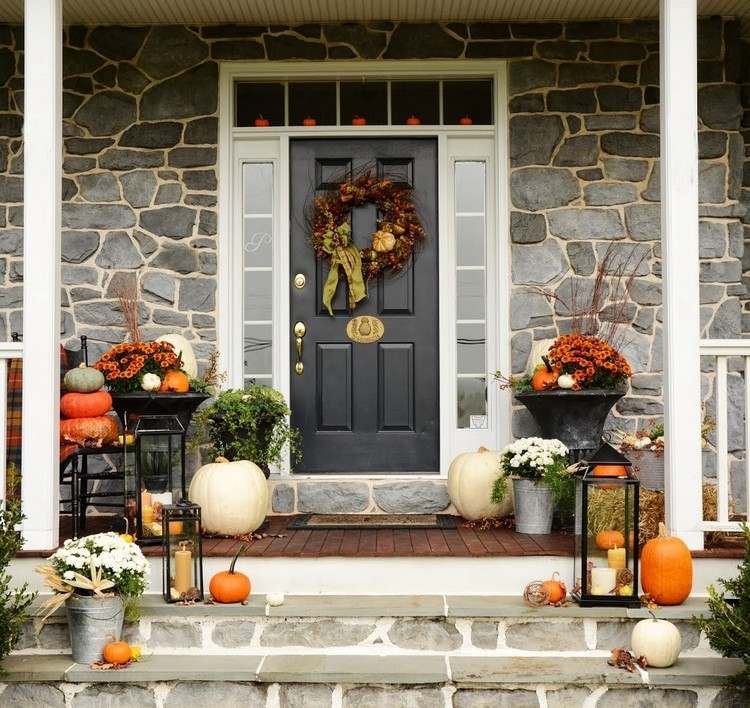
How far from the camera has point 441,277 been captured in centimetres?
575

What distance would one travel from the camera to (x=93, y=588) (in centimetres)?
369

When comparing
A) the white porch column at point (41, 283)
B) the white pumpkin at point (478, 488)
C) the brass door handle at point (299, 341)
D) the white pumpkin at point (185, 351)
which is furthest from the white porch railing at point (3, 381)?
the white pumpkin at point (478, 488)

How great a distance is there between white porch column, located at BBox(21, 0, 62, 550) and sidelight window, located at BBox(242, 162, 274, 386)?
170 centimetres

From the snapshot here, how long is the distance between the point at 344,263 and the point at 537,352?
3.95ft

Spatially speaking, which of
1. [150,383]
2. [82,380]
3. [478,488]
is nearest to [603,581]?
[478,488]

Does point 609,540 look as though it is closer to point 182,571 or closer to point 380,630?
point 380,630

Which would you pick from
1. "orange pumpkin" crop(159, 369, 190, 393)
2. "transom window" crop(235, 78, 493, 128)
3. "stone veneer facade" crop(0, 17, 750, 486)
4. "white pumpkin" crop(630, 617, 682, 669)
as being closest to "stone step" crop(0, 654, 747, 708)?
"white pumpkin" crop(630, 617, 682, 669)

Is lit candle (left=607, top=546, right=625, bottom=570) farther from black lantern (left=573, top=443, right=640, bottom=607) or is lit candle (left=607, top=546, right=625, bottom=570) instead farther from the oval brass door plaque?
the oval brass door plaque

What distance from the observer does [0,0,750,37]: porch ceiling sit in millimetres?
5461

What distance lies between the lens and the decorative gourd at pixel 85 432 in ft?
15.8

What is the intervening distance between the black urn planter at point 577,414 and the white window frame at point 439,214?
1.94 ft

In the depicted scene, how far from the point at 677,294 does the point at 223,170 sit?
9.13ft

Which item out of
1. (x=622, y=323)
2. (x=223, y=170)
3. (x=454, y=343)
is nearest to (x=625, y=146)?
(x=622, y=323)

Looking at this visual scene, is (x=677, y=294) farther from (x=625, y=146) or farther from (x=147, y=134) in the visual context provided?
(x=147, y=134)
